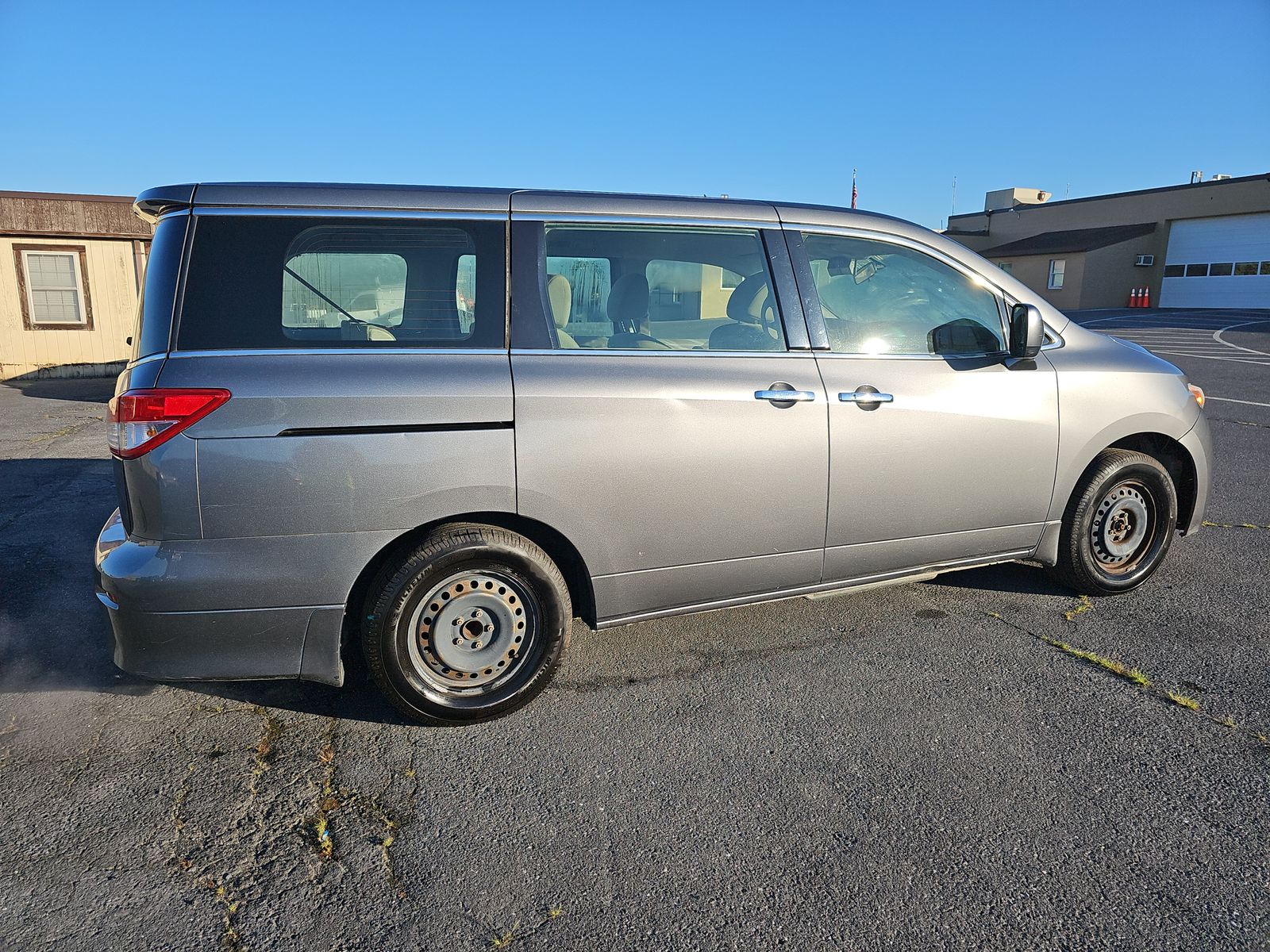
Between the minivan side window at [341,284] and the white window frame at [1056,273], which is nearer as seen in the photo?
the minivan side window at [341,284]

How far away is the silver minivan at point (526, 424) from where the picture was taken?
2.85 meters

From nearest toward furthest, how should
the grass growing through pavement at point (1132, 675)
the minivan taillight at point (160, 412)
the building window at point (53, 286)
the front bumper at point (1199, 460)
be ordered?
the minivan taillight at point (160, 412)
the grass growing through pavement at point (1132, 675)
the front bumper at point (1199, 460)
the building window at point (53, 286)

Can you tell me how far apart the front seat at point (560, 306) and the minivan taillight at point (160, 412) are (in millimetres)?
1157

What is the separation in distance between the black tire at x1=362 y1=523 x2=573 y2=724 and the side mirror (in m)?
2.28

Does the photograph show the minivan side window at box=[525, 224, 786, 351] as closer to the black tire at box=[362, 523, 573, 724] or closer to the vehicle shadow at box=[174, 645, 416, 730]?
the black tire at box=[362, 523, 573, 724]

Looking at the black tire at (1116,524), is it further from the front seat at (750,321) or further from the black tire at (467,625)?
the black tire at (467,625)

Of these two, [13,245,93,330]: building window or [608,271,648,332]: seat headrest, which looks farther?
[13,245,93,330]: building window

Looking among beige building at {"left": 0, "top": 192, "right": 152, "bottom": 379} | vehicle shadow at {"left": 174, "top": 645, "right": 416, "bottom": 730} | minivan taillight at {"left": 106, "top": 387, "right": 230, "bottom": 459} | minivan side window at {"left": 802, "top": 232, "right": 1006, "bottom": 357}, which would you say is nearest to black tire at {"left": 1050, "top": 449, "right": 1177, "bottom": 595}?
minivan side window at {"left": 802, "top": 232, "right": 1006, "bottom": 357}

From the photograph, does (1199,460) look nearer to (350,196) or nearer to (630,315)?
(630,315)

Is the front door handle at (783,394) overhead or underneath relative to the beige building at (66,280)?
underneath

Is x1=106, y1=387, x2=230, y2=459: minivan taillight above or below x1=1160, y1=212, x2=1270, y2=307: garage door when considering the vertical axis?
below

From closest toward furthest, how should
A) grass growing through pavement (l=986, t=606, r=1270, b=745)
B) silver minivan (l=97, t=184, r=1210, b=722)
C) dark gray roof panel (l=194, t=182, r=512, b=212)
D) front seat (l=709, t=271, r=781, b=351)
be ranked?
silver minivan (l=97, t=184, r=1210, b=722) → dark gray roof panel (l=194, t=182, r=512, b=212) → grass growing through pavement (l=986, t=606, r=1270, b=745) → front seat (l=709, t=271, r=781, b=351)

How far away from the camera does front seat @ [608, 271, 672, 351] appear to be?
3363mm

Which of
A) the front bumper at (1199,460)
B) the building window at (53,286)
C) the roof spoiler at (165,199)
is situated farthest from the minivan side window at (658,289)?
the building window at (53,286)
